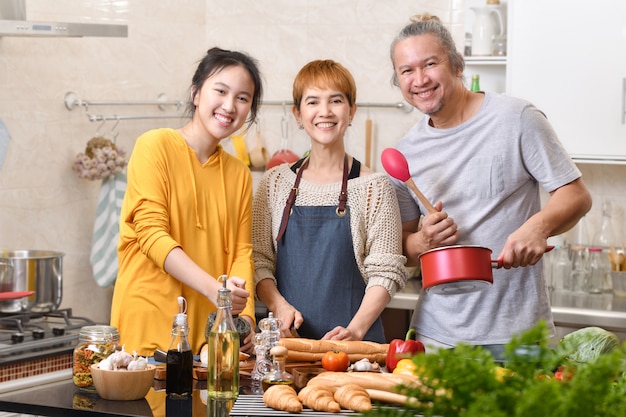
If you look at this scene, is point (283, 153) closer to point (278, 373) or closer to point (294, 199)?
point (294, 199)

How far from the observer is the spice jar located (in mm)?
1781

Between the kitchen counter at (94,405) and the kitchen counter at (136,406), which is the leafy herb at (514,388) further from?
the kitchen counter at (94,405)

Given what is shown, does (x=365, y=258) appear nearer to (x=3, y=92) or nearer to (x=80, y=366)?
(x=80, y=366)

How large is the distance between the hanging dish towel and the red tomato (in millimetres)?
1795

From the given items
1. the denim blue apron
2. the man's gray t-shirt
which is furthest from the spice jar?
the man's gray t-shirt

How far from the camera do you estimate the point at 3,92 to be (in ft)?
10.3

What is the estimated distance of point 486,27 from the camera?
360 cm

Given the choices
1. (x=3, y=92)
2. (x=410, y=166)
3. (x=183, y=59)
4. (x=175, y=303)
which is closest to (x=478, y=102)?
(x=410, y=166)

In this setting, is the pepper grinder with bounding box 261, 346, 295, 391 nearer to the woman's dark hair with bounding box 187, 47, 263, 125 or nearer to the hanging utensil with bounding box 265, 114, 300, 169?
the woman's dark hair with bounding box 187, 47, 263, 125

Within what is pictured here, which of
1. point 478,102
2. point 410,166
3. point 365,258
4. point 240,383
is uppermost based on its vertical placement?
point 478,102

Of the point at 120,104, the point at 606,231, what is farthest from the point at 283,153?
the point at 606,231

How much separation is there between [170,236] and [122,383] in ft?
1.77

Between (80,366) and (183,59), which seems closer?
(80,366)

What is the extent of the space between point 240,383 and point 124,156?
6.20 feet
